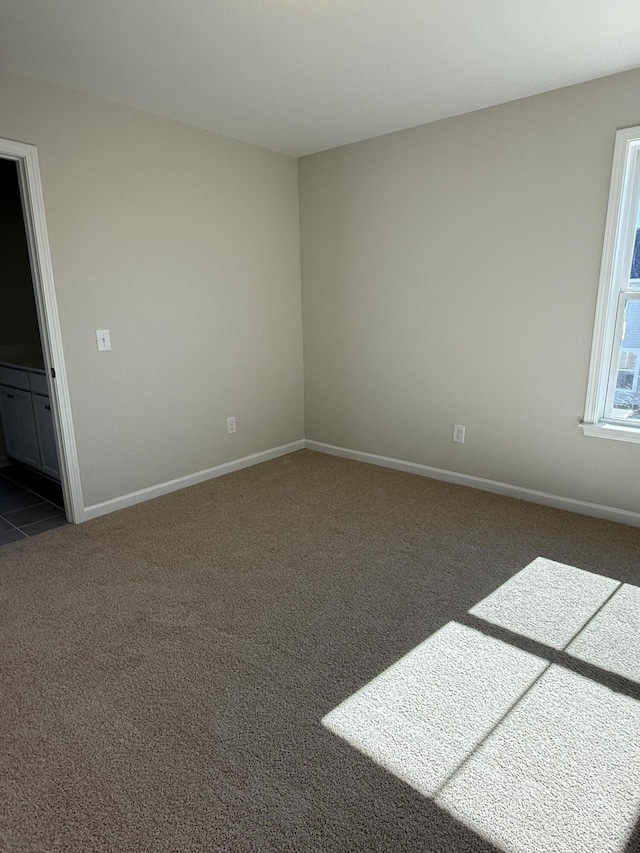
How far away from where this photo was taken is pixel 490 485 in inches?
141

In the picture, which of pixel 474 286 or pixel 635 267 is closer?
pixel 635 267

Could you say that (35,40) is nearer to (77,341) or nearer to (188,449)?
(77,341)

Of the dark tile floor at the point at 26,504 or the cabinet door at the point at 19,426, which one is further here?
the cabinet door at the point at 19,426

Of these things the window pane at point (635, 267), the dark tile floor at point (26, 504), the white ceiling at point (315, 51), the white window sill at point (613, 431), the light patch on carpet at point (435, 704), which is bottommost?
the light patch on carpet at point (435, 704)

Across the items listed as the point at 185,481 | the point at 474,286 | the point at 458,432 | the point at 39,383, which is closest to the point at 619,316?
the point at 474,286

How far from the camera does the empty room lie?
1.51 metres

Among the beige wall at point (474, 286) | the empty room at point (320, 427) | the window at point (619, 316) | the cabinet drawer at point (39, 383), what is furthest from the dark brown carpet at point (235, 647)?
the cabinet drawer at point (39, 383)

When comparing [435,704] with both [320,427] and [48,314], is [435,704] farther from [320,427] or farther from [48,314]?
[320,427]

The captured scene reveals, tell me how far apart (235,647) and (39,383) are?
2413 millimetres

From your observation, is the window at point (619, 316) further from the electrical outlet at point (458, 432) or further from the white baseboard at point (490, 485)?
the electrical outlet at point (458, 432)

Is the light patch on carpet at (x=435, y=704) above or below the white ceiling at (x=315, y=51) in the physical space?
below

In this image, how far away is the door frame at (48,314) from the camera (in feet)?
8.85

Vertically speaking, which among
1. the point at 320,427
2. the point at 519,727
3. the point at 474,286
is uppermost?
the point at 474,286

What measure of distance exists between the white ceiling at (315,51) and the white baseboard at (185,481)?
93.1 inches
